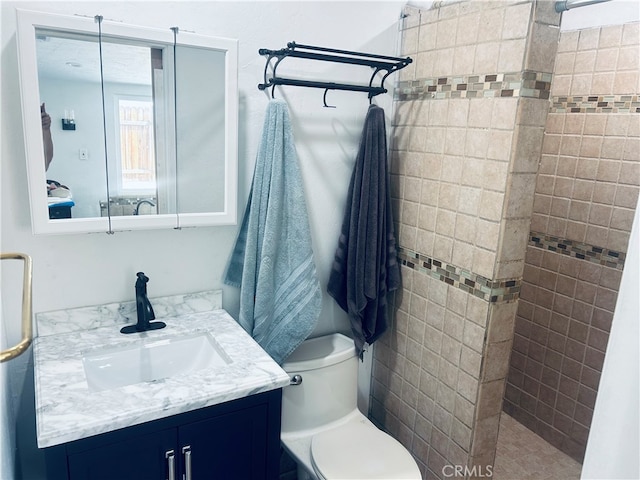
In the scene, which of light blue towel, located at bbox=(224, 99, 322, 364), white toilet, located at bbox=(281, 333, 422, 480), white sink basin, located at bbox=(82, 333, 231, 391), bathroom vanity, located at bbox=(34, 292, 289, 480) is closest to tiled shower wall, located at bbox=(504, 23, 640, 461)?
white toilet, located at bbox=(281, 333, 422, 480)

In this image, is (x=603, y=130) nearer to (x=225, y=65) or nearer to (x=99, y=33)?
(x=225, y=65)

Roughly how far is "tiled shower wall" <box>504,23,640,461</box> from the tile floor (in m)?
0.05

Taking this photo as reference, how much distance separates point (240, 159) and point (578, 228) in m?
1.56

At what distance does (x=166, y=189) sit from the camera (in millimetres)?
1519

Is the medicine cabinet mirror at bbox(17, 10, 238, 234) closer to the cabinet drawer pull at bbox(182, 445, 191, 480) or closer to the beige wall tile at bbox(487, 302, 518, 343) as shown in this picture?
the cabinet drawer pull at bbox(182, 445, 191, 480)

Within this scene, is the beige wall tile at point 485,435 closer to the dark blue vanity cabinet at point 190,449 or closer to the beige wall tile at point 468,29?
the dark blue vanity cabinet at point 190,449

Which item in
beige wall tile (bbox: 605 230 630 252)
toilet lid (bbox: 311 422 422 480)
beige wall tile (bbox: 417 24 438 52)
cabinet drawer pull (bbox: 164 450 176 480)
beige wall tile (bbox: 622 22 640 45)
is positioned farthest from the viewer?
beige wall tile (bbox: 605 230 630 252)

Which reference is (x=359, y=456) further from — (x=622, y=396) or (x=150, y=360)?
(x=622, y=396)

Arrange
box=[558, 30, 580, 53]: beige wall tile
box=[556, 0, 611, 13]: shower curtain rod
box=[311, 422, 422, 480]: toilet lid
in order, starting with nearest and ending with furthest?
1. box=[556, 0, 611, 13]: shower curtain rod
2. box=[311, 422, 422, 480]: toilet lid
3. box=[558, 30, 580, 53]: beige wall tile

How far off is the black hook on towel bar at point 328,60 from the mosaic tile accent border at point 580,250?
3.76 feet

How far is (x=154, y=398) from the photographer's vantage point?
1.18m

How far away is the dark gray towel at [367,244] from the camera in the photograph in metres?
1.79

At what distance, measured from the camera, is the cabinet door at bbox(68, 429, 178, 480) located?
1106 millimetres

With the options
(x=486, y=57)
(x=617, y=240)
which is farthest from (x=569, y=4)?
(x=617, y=240)
